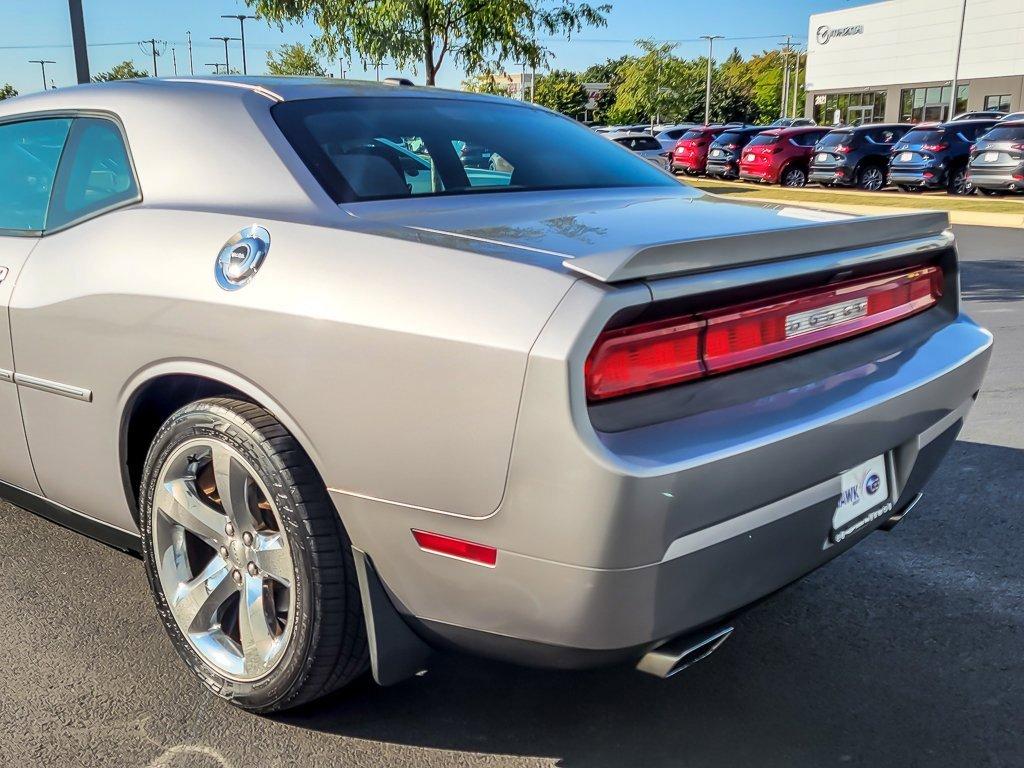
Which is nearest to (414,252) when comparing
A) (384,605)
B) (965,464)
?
(384,605)

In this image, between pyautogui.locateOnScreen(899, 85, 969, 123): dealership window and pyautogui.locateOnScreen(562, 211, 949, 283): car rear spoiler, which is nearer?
pyautogui.locateOnScreen(562, 211, 949, 283): car rear spoiler

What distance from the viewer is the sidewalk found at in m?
16.6

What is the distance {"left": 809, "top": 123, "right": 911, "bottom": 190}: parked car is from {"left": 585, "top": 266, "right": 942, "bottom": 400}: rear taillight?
22727 mm

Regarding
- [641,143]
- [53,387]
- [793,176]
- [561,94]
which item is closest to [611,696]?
[53,387]

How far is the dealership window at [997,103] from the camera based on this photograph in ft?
157

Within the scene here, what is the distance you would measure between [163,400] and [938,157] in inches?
871

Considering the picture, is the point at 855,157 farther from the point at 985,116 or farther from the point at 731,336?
the point at 731,336

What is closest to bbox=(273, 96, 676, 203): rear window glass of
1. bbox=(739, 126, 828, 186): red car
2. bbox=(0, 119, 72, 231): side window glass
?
bbox=(0, 119, 72, 231): side window glass

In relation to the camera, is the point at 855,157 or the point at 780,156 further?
the point at 780,156

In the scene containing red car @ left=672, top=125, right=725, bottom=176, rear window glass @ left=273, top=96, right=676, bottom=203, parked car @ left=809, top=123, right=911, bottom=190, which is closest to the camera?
rear window glass @ left=273, top=96, right=676, bottom=203

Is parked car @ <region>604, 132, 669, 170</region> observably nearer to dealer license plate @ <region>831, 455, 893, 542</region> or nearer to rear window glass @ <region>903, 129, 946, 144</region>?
rear window glass @ <region>903, 129, 946, 144</region>

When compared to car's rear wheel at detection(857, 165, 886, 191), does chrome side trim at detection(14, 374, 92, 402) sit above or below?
above

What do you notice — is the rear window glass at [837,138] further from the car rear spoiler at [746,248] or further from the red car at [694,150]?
the car rear spoiler at [746,248]

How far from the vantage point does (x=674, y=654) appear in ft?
7.07
